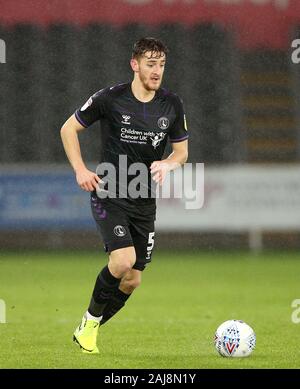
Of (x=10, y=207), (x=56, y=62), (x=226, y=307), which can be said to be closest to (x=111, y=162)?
(x=226, y=307)

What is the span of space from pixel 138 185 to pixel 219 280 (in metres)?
5.92

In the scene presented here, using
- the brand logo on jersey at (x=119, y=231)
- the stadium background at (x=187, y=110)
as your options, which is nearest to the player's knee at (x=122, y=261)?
the brand logo on jersey at (x=119, y=231)

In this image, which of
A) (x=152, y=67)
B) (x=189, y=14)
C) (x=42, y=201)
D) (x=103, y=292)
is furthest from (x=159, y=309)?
(x=189, y=14)

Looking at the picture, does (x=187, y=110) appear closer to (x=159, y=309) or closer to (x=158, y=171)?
(x=159, y=309)

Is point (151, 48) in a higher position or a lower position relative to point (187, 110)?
lower

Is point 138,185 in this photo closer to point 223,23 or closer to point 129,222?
point 129,222

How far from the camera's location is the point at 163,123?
306 inches

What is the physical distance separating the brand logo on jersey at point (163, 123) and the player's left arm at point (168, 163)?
8.3 inches

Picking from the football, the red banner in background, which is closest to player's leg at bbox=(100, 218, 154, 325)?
the football

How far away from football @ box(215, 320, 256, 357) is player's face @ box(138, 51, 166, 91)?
1.80 metres

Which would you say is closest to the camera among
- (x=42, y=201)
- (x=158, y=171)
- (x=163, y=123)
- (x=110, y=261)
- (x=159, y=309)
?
(x=158, y=171)

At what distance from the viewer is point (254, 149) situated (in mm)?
18406

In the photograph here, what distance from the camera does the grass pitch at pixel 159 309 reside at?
23.9ft

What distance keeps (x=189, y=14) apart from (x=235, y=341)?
11.9m
